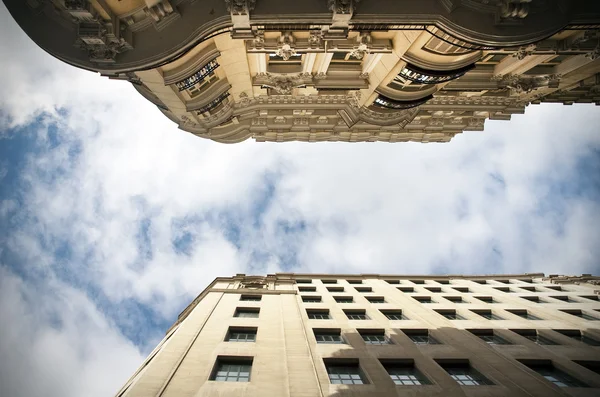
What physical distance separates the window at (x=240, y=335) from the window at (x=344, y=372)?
5193mm

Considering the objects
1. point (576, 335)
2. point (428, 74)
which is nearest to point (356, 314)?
point (576, 335)

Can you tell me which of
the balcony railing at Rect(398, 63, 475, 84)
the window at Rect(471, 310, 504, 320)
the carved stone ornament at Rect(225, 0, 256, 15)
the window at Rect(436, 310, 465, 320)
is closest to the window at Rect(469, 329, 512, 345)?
the window at Rect(436, 310, 465, 320)

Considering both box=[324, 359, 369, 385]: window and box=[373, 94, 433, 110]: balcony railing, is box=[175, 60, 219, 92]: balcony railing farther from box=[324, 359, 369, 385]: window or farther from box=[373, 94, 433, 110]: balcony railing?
box=[324, 359, 369, 385]: window

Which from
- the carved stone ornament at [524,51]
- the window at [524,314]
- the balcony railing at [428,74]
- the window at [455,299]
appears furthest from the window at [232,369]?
the carved stone ornament at [524,51]

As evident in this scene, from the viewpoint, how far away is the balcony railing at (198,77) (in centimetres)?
1769

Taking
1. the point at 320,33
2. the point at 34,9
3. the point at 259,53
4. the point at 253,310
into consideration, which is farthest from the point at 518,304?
the point at 34,9

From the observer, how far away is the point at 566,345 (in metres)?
18.6

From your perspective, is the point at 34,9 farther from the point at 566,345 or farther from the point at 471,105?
the point at 566,345

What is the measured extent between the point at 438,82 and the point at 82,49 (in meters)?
21.3

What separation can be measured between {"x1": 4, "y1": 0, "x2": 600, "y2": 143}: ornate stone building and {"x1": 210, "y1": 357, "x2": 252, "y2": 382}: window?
1624 cm

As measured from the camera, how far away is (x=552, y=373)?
16.4m

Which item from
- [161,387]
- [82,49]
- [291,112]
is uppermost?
[291,112]

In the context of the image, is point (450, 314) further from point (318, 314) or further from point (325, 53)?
point (325, 53)

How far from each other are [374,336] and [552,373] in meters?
10.3
